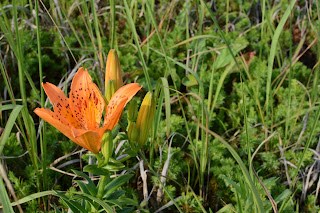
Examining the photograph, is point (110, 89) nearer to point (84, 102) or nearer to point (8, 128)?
point (84, 102)

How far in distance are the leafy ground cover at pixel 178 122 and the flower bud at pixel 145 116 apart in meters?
0.07

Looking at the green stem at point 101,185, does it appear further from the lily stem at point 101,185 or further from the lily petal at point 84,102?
the lily petal at point 84,102

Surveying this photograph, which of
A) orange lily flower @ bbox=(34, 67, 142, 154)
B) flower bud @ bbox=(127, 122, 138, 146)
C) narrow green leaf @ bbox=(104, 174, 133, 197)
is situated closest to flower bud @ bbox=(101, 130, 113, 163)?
orange lily flower @ bbox=(34, 67, 142, 154)

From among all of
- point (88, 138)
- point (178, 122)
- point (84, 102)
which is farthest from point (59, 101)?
point (178, 122)

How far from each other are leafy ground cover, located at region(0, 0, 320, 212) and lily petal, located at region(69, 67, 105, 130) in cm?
12

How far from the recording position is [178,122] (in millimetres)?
2131

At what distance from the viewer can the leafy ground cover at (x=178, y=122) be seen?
170 centimetres

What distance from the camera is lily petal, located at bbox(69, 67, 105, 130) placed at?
1304 mm

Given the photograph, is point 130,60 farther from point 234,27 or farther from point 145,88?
point 234,27

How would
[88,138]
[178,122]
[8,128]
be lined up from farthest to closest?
[178,122] < [88,138] < [8,128]

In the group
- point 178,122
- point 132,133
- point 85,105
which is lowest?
point 178,122

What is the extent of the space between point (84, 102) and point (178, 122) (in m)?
0.90

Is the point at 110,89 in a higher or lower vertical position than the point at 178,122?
higher

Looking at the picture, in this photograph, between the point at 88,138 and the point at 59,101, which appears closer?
the point at 88,138
